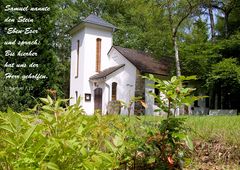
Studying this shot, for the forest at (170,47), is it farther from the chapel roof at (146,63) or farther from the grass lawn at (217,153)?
the grass lawn at (217,153)

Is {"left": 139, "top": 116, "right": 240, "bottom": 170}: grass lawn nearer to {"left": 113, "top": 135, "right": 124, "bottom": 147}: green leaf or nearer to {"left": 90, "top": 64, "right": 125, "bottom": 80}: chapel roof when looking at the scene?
{"left": 113, "top": 135, "right": 124, "bottom": 147}: green leaf

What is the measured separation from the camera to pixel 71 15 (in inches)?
1469

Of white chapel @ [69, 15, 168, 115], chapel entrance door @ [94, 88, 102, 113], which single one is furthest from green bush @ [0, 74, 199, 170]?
chapel entrance door @ [94, 88, 102, 113]

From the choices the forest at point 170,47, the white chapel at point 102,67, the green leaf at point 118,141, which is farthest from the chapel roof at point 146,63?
the green leaf at point 118,141

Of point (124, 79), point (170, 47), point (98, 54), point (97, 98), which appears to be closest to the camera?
point (124, 79)

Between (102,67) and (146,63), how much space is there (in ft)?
14.3

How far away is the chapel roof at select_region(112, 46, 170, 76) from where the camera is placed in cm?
2452

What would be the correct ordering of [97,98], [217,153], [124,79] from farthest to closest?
[97,98], [124,79], [217,153]

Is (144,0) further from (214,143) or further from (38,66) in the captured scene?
(214,143)

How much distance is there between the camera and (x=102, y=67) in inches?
1101

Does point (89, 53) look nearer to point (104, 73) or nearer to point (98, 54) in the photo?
point (98, 54)

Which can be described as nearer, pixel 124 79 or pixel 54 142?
pixel 54 142

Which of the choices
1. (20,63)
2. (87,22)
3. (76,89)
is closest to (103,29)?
(87,22)

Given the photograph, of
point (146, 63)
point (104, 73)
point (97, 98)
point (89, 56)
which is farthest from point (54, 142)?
point (89, 56)
